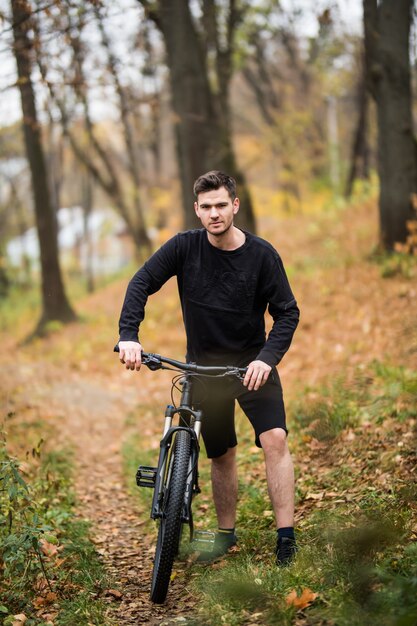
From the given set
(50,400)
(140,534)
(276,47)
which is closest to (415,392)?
(140,534)

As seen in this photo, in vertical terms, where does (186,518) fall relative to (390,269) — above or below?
below

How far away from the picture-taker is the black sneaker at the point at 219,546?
5066 mm

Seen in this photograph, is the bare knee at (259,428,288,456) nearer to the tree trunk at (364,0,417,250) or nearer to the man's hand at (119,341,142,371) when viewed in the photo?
the man's hand at (119,341,142,371)

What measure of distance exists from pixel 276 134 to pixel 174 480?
2645 centimetres

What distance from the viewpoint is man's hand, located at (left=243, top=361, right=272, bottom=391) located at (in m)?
4.37

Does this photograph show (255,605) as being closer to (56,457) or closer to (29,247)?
(56,457)

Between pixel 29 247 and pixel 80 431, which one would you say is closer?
pixel 80 431

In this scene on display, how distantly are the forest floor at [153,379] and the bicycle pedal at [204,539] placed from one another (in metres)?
0.23

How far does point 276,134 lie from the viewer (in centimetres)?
2941

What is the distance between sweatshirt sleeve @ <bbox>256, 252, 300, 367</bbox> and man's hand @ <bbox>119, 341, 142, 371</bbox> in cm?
79

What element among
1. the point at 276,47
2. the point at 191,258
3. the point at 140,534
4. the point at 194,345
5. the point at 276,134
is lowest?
the point at 140,534

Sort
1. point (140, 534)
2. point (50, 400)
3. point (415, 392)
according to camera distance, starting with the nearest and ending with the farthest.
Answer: point (140, 534)
point (415, 392)
point (50, 400)

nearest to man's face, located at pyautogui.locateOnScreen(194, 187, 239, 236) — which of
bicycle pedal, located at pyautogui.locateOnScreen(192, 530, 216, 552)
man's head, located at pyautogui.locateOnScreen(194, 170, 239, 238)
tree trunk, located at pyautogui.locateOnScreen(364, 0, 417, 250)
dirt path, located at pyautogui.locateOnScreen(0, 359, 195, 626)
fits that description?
man's head, located at pyautogui.locateOnScreen(194, 170, 239, 238)

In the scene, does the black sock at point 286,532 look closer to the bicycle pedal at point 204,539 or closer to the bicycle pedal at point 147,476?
the bicycle pedal at point 204,539
